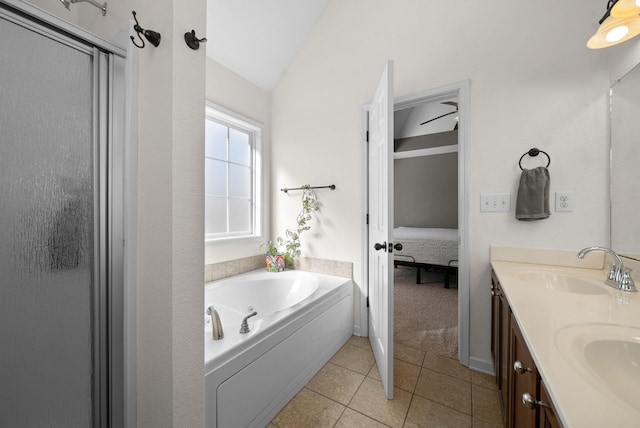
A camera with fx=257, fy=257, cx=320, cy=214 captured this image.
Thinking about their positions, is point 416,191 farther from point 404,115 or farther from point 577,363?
point 577,363

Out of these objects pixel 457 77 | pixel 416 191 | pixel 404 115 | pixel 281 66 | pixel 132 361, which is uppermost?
pixel 404 115

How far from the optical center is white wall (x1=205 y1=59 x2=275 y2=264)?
2170 millimetres

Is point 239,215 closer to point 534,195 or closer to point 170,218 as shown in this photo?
point 170,218

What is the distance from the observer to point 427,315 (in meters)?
2.77

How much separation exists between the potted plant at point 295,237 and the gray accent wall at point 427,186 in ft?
10.2

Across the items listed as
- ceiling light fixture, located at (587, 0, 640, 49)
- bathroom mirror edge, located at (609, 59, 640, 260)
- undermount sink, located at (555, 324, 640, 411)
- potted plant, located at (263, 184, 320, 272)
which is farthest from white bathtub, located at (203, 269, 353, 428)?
ceiling light fixture, located at (587, 0, 640, 49)

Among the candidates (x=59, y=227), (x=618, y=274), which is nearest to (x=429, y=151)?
(x=618, y=274)

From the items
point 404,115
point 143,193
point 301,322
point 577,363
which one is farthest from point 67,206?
point 404,115

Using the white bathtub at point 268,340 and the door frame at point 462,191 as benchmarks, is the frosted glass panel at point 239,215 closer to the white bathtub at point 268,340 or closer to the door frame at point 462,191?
the white bathtub at point 268,340

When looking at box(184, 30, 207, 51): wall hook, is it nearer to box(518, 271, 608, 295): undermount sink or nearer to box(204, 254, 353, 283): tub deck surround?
box(204, 254, 353, 283): tub deck surround

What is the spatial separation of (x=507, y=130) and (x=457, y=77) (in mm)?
517

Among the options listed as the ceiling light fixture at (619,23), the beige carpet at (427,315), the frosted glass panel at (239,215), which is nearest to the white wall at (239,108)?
the frosted glass panel at (239,215)

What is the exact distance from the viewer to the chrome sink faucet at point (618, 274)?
1.10 meters

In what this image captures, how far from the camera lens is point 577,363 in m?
0.58
